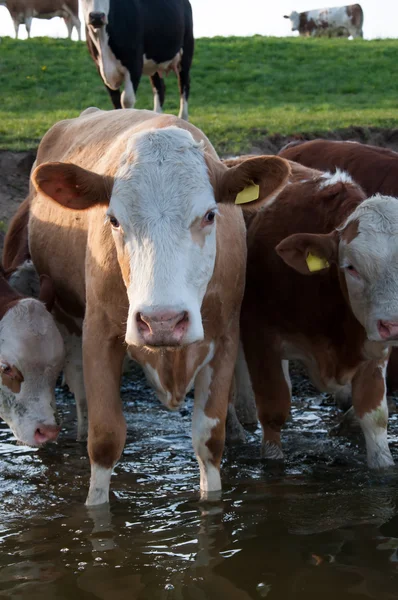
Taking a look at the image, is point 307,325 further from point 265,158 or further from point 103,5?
point 103,5

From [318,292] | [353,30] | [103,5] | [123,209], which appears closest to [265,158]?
[123,209]

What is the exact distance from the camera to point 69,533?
4668 mm

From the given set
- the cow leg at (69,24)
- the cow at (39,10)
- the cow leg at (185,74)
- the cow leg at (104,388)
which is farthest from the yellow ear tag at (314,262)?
the cow leg at (69,24)

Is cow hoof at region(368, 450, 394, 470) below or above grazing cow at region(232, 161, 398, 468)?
below

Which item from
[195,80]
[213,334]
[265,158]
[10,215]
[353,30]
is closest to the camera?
[265,158]

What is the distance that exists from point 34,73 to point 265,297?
1580cm

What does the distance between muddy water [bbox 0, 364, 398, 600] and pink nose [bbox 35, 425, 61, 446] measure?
0.23m

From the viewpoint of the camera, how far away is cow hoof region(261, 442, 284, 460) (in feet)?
19.9

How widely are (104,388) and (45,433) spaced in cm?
102

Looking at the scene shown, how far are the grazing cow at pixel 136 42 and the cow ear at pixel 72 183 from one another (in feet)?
24.9

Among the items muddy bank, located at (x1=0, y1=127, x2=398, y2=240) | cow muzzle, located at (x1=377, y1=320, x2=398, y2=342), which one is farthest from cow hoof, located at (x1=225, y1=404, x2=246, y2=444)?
muddy bank, located at (x1=0, y1=127, x2=398, y2=240)

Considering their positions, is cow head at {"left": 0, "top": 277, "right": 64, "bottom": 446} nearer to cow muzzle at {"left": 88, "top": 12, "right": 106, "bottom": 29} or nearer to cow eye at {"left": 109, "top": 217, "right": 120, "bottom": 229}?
cow eye at {"left": 109, "top": 217, "right": 120, "bottom": 229}

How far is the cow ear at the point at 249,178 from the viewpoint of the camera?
4.54 metres

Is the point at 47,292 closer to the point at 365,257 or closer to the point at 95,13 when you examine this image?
the point at 365,257
